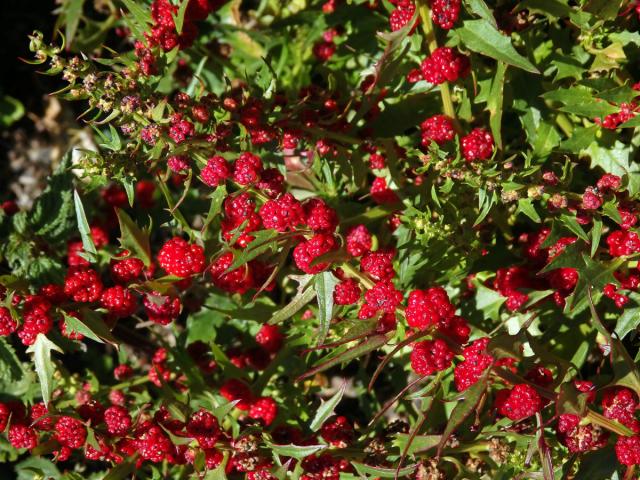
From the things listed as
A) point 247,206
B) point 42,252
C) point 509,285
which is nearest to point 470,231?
point 509,285

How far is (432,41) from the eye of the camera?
348 centimetres

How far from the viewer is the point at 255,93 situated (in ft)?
12.0

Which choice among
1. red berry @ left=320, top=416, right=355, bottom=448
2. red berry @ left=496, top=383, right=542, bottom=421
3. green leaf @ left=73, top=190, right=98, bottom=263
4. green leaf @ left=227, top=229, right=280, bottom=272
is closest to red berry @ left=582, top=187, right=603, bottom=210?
red berry @ left=496, top=383, right=542, bottom=421

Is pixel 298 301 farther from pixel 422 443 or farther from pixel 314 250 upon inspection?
pixel 422 443

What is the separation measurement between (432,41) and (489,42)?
0.32 meters

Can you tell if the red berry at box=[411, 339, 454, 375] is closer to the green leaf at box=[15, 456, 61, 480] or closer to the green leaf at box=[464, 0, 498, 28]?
the green leaf at box=[464, 0, 498, 28]

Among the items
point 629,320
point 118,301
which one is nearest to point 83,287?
point 118,301

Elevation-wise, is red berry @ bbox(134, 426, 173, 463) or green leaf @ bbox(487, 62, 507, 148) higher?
green leaf @ bbox(487, 62, 507, 148)

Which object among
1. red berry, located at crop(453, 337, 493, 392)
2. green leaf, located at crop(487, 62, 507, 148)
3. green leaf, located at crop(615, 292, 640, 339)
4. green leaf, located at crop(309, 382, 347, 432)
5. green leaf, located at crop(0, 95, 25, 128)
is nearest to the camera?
red berry, located at crop(453, 337, 493, 392)

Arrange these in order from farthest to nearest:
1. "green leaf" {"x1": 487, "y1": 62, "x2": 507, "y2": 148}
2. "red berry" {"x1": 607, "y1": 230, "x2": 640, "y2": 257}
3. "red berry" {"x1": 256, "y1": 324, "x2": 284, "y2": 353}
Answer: "red berry" {"x1": 256, "y1": 324, "x2": 284, "y2": 353} → "green leaf" {"x1": 487, "y1": 62, "x2": 507, "y2": 148} → "red berry" {"x1": 607, "y1": 230, "x2": 640, "y2": 257}

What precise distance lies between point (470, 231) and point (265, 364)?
151 centimetres

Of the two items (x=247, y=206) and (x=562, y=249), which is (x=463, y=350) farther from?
(x=247, y=206)

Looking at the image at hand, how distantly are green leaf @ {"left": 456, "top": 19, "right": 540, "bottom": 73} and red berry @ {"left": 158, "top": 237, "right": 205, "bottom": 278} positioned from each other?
1.55 meters

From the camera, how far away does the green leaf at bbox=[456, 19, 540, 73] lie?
3.17 m
